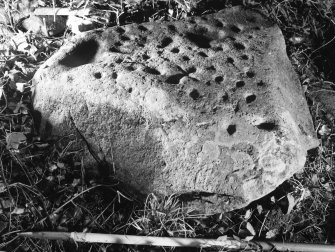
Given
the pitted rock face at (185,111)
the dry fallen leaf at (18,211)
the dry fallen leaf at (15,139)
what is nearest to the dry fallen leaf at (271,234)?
the pitted rock face at (185,111)

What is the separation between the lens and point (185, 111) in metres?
2.35

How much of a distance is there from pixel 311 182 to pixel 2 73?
297 cm

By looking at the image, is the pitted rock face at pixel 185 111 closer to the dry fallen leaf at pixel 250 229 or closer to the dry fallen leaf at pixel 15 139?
the dry fallen leaf at pixel 15 139

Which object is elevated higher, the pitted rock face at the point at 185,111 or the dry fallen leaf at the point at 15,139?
the pitted rock face at the point at 185,111

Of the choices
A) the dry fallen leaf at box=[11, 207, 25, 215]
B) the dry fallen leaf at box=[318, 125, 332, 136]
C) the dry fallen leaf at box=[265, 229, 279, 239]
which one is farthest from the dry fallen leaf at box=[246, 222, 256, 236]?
the dry fallen leaf at box=[11, 207, 25, 215]

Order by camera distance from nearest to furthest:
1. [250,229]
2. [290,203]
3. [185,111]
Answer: [185,111]
[250,229]
[290,203]

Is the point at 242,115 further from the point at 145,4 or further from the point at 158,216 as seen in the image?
the point at 145,4

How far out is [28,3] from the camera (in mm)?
3613

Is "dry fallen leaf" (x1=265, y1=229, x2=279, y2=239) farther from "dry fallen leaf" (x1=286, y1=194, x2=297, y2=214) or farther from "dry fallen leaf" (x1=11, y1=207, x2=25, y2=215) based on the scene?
"dry fallen leaf" (x1=11, y1=207, x2=25, y2=215)

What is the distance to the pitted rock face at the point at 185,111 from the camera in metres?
2.31

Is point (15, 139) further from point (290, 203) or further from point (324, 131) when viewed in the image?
point (324, 131)

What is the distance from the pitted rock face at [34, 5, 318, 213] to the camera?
2.31 metres

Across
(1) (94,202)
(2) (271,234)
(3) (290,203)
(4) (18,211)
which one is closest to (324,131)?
(3) (290,203)

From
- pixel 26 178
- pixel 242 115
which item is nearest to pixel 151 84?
pixel 242 115
